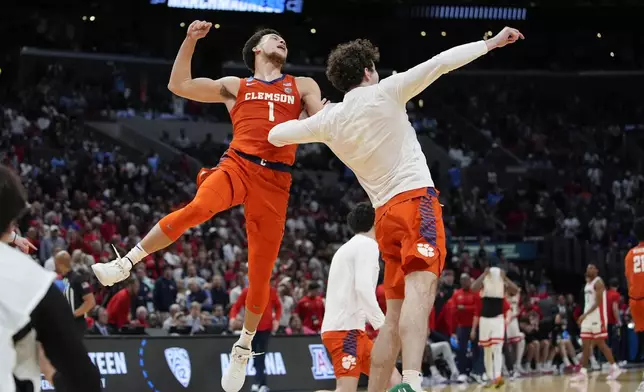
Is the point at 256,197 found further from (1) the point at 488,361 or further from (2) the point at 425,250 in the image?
(1) the point at 488,361

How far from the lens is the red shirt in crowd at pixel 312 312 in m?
15.5

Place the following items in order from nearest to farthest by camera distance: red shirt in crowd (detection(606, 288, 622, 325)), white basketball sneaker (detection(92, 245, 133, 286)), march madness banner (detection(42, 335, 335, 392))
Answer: white basketball sneaker (detection(92, 245, 133, 286)) → march madness banner (detection(42, 335, 335, 392)) → red shirt in crowd (detection(606, 288, 622, 325))

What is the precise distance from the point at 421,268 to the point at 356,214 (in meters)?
2.50

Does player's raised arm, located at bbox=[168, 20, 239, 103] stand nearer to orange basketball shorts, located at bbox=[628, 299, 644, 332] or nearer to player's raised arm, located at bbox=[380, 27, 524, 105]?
player's raised arm, located at bbox=[380, 27, 524, 105]

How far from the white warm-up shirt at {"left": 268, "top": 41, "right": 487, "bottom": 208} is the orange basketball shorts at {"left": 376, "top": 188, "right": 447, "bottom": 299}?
8 cm

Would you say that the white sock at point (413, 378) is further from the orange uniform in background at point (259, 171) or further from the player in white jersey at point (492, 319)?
the player in white jersey at point (492, 319)

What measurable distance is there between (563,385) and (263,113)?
8.46m

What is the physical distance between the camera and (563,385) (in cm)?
1430

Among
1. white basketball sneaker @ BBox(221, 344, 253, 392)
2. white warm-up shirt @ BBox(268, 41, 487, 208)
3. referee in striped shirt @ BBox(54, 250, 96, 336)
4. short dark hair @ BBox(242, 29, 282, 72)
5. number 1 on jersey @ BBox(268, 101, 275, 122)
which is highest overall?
short dark hair @ BBox(242, 29, 282, 72)

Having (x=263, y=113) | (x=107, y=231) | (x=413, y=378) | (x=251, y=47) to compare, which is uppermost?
(x=251, y=47)

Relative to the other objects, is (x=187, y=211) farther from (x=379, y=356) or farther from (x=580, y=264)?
(x=580, y=264)

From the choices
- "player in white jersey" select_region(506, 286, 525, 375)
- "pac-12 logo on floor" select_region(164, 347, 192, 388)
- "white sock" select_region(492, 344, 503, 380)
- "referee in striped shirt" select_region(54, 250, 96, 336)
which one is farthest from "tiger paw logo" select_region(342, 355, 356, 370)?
"player in white jersey" select_region(506, 286, 525, 375)

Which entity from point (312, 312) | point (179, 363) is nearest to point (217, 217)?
point (312, 312)

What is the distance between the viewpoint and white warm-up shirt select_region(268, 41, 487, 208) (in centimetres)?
598
